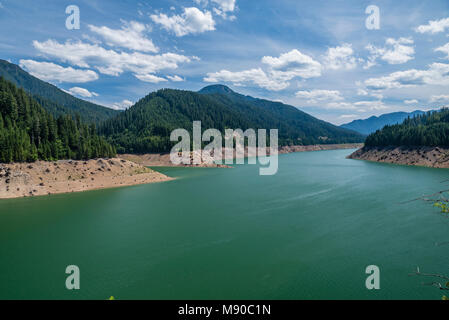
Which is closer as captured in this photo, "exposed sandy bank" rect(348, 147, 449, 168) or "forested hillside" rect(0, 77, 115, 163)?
"forested hillside" rect(0, 77, 115, 163)

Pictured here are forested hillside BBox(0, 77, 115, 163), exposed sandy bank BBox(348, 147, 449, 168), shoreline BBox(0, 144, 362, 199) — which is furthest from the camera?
exposed sandy bank BBox(348, 147, 449, 168)

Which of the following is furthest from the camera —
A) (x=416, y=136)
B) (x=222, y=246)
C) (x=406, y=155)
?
(x=416, y=136)

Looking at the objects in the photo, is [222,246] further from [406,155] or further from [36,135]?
[406,155]

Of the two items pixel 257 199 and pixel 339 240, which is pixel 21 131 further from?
pixel 339 240

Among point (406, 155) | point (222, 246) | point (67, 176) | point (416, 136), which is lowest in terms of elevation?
point (222, 246)

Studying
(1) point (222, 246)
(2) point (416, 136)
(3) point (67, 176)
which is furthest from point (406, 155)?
(3) point (67, 176)

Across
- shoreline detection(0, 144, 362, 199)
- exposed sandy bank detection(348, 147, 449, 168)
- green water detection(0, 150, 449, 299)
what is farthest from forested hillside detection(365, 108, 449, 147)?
shoreline detection(0, 144, 362, 199)

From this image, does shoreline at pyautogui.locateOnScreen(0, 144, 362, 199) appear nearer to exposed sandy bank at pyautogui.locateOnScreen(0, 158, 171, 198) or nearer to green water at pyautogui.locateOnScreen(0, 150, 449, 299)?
exposed sandy bank at pyautogui.locateOnScreen(0, 158, 171, 198)

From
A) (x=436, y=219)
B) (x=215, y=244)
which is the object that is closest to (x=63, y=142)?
(x=215, y=244)
